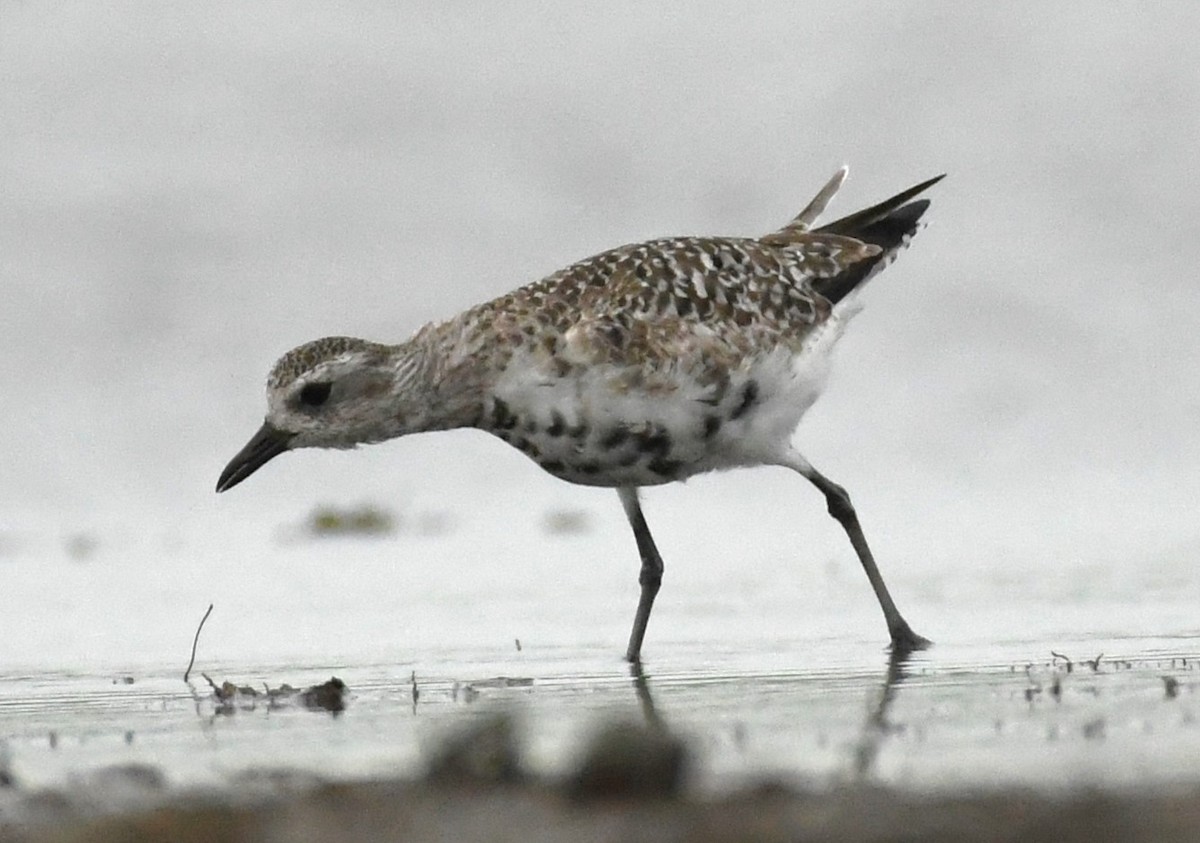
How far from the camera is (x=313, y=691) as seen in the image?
20.8 feet

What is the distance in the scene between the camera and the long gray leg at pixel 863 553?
300 inches

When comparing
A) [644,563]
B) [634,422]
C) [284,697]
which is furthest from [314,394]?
[644,563]

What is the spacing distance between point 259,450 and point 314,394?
0.28 m

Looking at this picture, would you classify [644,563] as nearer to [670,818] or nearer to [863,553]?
[863,553]

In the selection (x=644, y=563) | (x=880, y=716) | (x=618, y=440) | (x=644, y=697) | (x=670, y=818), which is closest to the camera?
(x=670, y=818)

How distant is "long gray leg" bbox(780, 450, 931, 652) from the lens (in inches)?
300

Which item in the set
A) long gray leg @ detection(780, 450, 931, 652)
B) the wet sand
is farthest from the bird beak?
the wet sand

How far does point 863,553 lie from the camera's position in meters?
8.41

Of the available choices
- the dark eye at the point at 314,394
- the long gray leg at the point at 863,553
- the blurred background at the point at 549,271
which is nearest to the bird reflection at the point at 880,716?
the long gray leg at the point at 863,553

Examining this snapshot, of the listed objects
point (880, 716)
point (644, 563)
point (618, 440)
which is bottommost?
point (880, 716)

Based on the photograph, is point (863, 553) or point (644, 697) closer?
point (644, 697)

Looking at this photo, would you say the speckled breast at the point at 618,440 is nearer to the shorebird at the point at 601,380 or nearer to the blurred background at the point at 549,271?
the shorebird at the point at 601,380

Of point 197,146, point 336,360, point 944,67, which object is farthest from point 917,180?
point 336,360

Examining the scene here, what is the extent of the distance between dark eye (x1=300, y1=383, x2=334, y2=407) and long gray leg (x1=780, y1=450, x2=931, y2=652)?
61.9 inches
